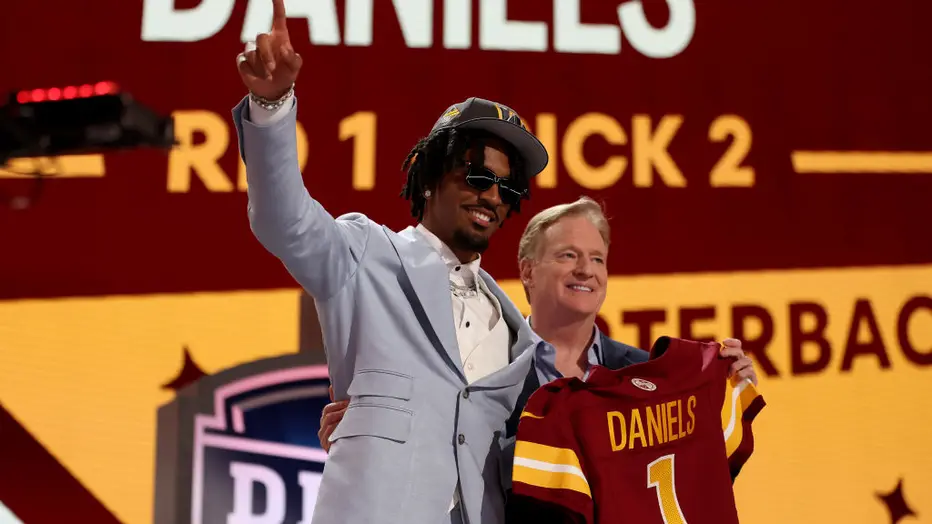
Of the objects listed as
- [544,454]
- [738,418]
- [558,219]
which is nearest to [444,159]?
[558,219]

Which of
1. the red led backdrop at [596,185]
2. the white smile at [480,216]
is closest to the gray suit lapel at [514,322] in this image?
the white smile at [480,216]

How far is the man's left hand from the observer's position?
6.16 feet

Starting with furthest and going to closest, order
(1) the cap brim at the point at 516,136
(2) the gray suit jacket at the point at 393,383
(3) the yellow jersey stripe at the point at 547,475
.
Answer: (1) the cap brim at the point at 516,136 → (3) the yellow jersey stripe at the point at 547,475 → (2) the gray suit jacket at the point at 393,383

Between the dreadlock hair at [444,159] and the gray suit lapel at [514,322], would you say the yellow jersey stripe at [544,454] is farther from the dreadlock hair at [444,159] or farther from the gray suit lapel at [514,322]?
the dreadlock hair at [444,159]

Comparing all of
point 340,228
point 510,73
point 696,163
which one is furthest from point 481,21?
point 340,228

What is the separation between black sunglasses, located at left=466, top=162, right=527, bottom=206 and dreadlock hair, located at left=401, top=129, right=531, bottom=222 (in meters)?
0.02

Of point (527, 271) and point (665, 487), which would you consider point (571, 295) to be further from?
point (665, 487)

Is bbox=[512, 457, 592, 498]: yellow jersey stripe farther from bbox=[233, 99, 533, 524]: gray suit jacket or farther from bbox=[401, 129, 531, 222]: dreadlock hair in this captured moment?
bbox=[401, 129, 531, 222]: dreadlock hair

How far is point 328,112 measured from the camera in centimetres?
335

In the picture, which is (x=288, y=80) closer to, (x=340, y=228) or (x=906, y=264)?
(x=340, y=228)

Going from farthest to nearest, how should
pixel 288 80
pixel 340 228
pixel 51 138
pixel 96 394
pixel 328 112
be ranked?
pixel 328 112, pixel 96 394, pixel 51 138, pixel 340 228, pixel 288 80

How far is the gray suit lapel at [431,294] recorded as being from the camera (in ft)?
4.74

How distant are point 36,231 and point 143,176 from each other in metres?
0.44

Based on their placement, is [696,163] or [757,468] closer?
[757,468]
